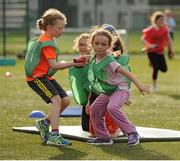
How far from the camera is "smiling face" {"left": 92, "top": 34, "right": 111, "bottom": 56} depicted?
8486 mm

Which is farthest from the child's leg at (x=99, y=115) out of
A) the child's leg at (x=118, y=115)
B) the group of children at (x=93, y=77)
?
the child's leg at (x=118, y=115)

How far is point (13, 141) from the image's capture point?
8703 mm

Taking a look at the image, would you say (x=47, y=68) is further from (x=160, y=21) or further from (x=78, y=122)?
(x=160, y=21)

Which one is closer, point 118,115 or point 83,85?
point 118,115

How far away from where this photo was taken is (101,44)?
850cm

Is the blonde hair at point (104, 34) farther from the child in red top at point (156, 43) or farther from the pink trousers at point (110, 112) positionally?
the child in red top at point (156, 43)

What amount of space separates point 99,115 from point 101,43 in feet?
2.75

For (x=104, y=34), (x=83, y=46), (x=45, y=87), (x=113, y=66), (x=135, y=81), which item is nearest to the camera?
(x=135, y=81)

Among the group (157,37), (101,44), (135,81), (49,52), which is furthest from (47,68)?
(157,37)

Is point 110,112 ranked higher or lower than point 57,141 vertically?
higher

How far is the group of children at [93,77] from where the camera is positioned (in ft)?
27.7

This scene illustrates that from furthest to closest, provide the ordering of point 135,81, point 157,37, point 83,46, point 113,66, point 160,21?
1. point 157,37
2. point 160,21
3. point 83,46
4. point 113,66
5. point 135,81

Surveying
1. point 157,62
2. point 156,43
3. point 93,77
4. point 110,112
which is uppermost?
Answer: point 93,77

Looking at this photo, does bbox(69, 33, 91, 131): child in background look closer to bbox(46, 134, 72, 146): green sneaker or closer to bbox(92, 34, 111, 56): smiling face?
bbox(92, 34, 111, 56): smiling face
